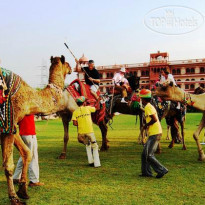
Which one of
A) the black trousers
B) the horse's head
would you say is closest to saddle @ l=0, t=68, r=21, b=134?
the horse's head

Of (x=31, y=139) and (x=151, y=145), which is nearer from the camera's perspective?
(x=31, y=139)

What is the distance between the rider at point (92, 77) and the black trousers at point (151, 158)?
379 cm

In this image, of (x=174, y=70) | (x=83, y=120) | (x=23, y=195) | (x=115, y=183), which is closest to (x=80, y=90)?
(x=83, y=120)

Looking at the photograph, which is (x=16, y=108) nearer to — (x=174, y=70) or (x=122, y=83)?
(x=122, y=83)

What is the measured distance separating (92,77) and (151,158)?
4.45 m

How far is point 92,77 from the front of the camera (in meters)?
10.2

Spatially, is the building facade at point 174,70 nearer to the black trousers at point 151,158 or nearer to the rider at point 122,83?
the rider at point 122,83

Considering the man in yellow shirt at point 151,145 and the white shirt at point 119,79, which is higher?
the white shirt at point 119,79

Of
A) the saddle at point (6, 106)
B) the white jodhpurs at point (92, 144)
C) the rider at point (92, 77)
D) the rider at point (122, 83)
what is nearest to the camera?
the saddle at point (6, 106)

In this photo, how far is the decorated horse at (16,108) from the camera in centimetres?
488

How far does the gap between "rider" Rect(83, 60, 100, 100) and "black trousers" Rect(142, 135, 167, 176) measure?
3789mm

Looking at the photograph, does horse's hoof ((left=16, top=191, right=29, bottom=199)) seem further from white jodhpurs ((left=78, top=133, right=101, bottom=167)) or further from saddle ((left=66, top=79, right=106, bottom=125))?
saddle ((left=66, top=79, right=106, bottom=125))

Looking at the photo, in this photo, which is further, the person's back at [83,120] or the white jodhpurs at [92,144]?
the person's back at [83,120]

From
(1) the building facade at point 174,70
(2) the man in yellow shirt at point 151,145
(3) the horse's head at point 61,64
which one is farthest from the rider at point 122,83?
(1) the building facade at point 174,70
